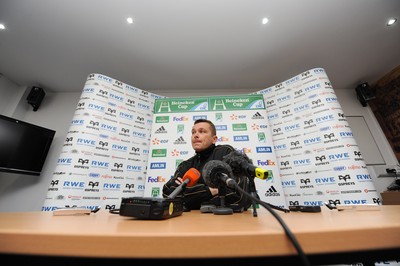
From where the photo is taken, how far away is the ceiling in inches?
83.3

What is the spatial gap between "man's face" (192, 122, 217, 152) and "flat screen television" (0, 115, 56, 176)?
3.11 metres

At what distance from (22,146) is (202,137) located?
10.7 feet

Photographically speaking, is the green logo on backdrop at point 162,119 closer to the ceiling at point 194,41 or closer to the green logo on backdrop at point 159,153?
the green logo on backdrop at point 159,153

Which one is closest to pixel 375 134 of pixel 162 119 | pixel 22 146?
pixel 162 119

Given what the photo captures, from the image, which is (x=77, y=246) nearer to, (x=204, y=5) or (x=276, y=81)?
(x=204, y=5)

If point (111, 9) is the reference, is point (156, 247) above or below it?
below

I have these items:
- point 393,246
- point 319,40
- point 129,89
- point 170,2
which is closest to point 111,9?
point 170,2

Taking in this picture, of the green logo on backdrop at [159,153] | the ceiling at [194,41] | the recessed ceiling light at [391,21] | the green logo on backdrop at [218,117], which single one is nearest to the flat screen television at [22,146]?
the ceiling at [194,41]

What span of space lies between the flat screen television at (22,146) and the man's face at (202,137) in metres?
3.11

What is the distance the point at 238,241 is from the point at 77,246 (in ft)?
0.91

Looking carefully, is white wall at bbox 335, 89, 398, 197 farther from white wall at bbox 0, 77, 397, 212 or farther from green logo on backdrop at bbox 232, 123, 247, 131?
green logo on backdrop at bbox 232, 123, 247, 131

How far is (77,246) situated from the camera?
0.91ft

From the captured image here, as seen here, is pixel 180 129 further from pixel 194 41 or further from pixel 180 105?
pixel 194 41

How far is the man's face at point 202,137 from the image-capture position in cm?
159
